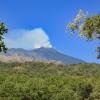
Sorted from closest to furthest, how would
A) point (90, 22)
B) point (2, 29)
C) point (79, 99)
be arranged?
1. point (2, 29)
2. point (90, 22)
3. point (79, 99)

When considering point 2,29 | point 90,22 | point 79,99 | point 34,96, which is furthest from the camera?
point 34,96

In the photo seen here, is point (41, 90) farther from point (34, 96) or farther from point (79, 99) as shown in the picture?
point (79, 99)

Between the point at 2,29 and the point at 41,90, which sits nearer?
the point at 2,29

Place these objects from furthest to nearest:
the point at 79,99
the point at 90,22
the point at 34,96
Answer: the point at 34,96
the point at 79,99
the point at 90,22

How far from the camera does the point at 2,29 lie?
1861 cm

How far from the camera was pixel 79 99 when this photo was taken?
6506 inches

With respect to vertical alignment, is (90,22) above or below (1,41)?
above

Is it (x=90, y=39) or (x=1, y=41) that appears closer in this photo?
(x=1, y=41)

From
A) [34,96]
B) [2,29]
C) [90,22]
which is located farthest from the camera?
[34,96]

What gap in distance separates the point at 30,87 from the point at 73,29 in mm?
159468

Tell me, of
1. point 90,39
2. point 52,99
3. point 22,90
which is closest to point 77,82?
point 52,99

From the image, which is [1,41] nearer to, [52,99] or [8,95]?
[8,95]

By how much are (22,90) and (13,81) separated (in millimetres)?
9792

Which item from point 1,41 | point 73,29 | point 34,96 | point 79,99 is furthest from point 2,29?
point 34,96
